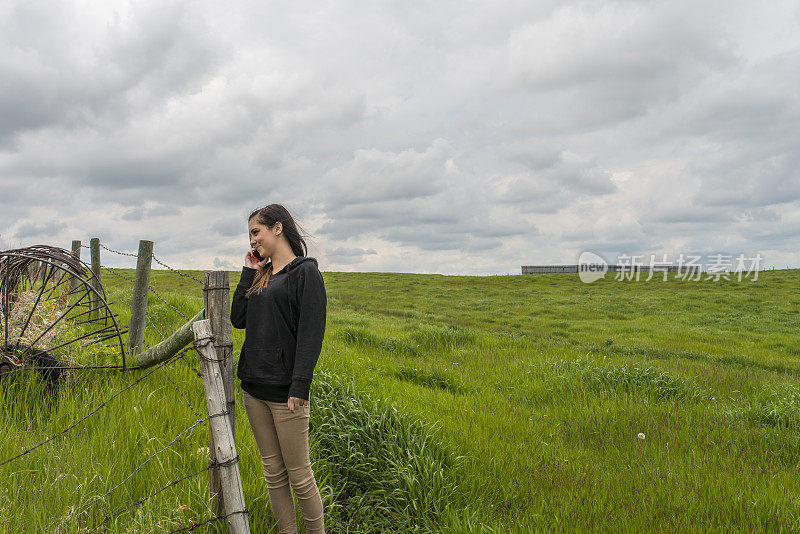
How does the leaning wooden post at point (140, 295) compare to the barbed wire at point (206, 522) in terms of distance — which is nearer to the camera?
the barbed wire at point (206, 522)

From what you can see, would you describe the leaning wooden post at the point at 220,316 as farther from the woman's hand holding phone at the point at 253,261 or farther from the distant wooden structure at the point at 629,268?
the distant wooden structure at the point at 629,268

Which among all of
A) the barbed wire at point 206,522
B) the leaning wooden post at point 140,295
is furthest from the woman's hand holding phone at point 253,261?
the leaning wooden post at point 140,295

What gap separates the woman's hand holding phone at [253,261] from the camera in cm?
356

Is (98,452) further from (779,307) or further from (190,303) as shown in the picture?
(779,307)

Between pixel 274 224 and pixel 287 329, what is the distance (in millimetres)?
791

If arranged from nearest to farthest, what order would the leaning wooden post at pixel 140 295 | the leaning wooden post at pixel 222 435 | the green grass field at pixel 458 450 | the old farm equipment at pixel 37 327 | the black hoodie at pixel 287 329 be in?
the black hoodie at pixel 287 329 < the leaning wooden post at pixel 222 435 < the green grass field at pixel 458 450 < the old farm equipment at pixel 37 327 < the leaning wooden post at pixel 140 295

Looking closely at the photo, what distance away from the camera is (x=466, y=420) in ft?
20.4

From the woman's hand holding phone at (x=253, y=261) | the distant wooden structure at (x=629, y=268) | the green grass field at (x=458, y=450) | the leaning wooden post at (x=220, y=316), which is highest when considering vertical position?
the distant wooden structure at (x=629, y=268)

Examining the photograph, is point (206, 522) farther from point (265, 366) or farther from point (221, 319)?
point (221, 319)

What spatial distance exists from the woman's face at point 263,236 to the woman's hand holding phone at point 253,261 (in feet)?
0.49

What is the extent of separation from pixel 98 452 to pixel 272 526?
1877mm

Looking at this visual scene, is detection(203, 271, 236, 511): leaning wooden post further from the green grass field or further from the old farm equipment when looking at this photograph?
the old farm equipment

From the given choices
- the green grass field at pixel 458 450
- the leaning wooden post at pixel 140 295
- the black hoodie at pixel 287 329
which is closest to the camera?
the black hoodie at pixel 287 329

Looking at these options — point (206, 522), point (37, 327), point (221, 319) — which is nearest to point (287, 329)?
point (221, 319)
